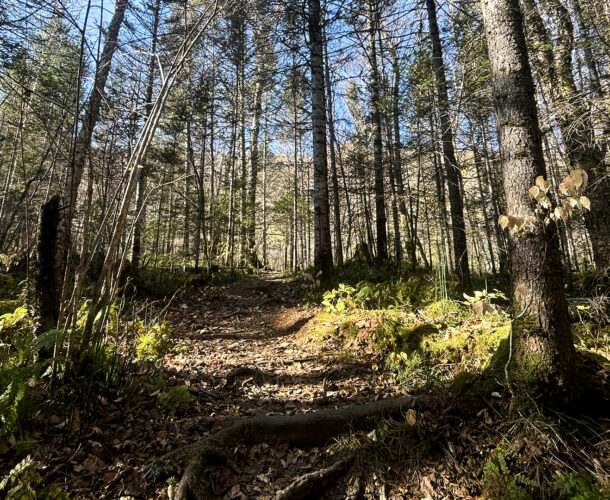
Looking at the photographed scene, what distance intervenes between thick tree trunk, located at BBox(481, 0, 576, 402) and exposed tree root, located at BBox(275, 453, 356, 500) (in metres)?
1.39

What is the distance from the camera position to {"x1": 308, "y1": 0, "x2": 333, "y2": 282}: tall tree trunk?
7328mm

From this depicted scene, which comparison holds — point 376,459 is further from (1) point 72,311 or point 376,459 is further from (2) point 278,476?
(1) point 72,311

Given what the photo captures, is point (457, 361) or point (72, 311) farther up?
point (72, 311)

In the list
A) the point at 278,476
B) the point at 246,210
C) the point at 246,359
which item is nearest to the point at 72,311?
the point at 278,476

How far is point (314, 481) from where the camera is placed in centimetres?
197

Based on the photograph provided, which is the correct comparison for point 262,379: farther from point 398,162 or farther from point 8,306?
point 398,162

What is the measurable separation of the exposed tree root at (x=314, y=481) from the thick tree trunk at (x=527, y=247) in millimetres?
1389

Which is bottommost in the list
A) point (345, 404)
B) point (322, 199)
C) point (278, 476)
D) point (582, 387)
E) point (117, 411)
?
point (278, 476)

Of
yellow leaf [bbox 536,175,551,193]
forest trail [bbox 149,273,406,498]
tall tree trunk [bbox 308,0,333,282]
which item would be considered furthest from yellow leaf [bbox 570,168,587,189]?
tall tree trunk [bbox 308,0,333,282]

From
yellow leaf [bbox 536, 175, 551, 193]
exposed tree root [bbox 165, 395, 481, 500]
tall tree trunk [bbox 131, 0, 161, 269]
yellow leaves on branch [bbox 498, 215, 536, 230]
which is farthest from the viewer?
tall tree trunk [bbox 131, 0, 161, 269]

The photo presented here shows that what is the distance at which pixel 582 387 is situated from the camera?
203 cm

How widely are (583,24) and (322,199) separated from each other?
558cm

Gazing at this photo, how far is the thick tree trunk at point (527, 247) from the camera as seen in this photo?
6.61 ft

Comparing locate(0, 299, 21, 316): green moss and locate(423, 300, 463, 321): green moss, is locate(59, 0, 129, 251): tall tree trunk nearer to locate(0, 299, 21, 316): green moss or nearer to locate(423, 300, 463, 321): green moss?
locate(0, 299, 21, 316): green moss
